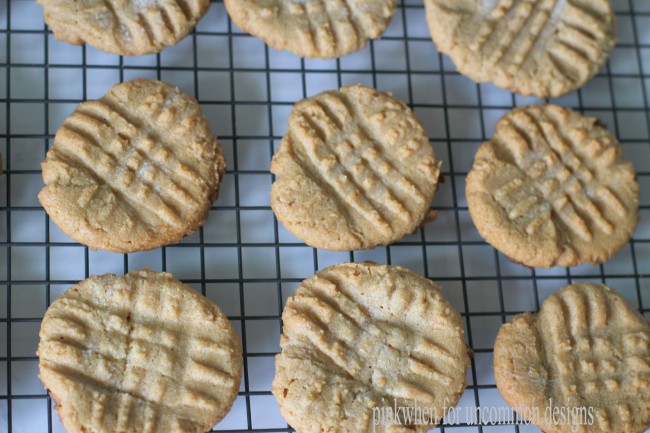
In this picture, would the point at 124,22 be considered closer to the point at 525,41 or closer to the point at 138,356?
the point at 138,356

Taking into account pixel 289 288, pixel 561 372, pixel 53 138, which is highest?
pixel 53 138

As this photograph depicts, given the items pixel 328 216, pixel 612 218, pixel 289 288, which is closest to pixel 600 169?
pixel 612 218

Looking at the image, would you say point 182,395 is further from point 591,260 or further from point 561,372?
point 591,260

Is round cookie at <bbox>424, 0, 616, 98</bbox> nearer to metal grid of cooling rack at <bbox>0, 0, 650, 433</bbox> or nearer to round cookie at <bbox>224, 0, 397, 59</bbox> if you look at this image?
metal grid of cooling rack at <bbox>0, 0, 650, 433</bbox>

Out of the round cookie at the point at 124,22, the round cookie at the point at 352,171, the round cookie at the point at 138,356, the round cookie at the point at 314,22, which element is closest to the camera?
the round cookie at the point at 138,356

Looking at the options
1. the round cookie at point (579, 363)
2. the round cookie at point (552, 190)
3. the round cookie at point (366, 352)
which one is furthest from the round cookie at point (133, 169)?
the round cookie at point (579, 363)

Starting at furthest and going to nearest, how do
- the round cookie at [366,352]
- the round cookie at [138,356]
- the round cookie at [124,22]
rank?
the round cookie at [124,22]
the round cookie at [366,352]
the round cookie at [138,356]

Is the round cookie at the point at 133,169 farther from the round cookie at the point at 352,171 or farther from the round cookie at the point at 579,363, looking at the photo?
the round cookie at the point at 579,363
